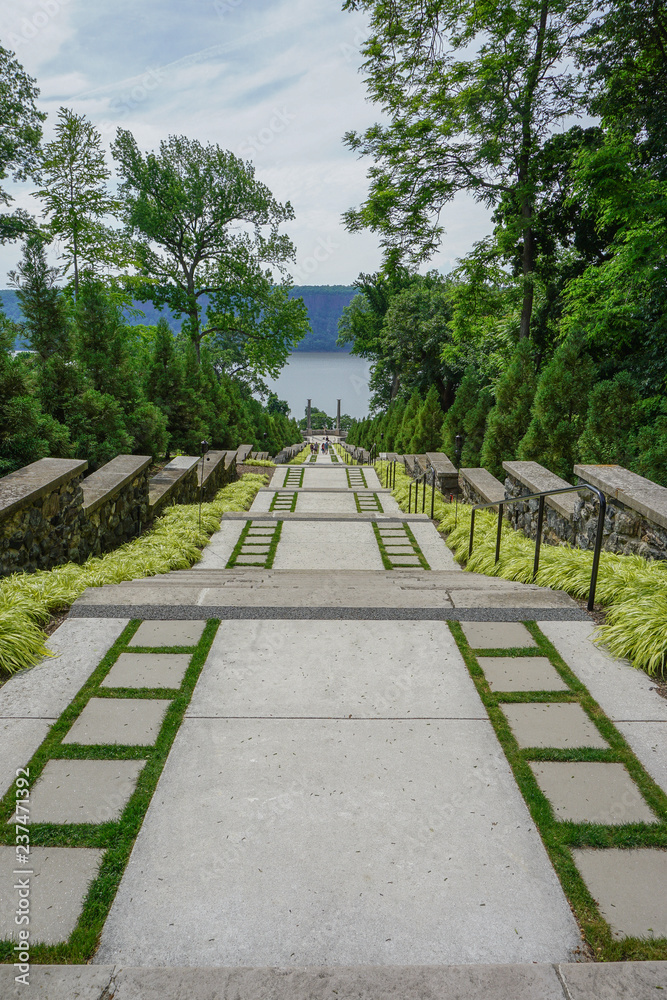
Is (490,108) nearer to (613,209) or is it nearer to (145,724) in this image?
(613,209)

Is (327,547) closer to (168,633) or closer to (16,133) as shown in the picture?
(168,633)

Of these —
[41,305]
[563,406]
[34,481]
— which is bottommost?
[34,481]

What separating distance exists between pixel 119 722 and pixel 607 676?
2794mm

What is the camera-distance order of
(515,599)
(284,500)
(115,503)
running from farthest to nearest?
(284,500), (115,503), (515,599)

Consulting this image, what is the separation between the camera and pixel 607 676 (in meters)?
3.55

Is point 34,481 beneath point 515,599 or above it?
above

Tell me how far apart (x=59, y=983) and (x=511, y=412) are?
10.4 meters

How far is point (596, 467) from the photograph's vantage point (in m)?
5.84

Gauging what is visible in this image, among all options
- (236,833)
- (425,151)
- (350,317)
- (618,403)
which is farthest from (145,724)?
(350,317)

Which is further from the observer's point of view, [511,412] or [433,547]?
[511,412]

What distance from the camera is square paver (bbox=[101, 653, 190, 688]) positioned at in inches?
135

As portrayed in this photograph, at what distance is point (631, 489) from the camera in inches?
204

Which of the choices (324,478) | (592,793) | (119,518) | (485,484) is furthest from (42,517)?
(324,478)

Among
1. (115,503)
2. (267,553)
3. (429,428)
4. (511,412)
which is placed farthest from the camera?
(429,428)
